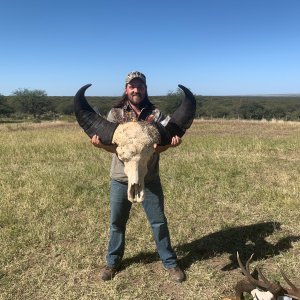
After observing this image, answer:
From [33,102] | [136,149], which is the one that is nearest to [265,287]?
[136,149]

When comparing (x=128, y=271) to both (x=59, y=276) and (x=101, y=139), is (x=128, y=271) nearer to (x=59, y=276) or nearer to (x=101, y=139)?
(x=59, y=276)

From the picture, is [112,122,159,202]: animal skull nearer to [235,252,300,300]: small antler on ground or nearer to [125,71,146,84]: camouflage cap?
[125,71,146,84]: camouflage cap

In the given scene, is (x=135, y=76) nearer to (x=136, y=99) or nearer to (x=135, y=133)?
(x=136, y=99)

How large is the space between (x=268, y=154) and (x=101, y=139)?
10614 mm

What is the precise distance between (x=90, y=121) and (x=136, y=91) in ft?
2.08

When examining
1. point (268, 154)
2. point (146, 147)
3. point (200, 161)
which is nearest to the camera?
point (146, 147)

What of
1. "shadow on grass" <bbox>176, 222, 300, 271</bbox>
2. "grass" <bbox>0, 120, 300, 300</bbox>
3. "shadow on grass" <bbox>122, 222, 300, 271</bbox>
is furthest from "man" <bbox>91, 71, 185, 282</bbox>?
"shadow on grass" <bbox>176, 222, 300, 271</bbox>

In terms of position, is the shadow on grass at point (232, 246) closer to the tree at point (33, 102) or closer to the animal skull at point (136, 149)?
the animal skull at point (136, 149)

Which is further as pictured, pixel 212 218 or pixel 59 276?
pixel 212 218

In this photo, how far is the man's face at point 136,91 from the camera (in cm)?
457

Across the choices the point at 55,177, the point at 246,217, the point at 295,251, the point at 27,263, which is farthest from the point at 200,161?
the point at 27,263

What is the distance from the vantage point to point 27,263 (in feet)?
18.1

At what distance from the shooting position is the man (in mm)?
4586

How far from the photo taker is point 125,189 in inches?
187
